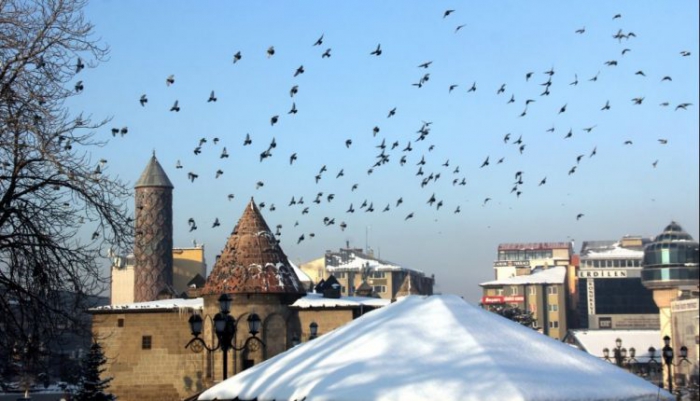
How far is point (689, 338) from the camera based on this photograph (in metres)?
91.4

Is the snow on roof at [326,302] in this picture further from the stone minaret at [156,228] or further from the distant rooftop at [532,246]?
the distant rooftop at [532,246]

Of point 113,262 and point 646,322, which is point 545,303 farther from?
point 113,262

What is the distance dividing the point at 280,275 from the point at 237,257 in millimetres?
1954

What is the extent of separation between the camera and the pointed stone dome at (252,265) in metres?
42.9

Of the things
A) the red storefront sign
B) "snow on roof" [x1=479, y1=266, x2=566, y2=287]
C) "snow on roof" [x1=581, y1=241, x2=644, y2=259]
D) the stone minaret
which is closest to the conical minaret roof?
the stone minaret

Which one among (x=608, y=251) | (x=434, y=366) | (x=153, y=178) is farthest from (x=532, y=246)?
(x=434, y=366)

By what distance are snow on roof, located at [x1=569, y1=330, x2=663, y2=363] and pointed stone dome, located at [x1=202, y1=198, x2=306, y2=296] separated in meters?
58.5

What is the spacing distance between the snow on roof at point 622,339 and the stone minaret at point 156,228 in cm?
3827

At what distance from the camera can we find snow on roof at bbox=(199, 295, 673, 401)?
44.6 feet

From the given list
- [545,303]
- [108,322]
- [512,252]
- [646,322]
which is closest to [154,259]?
[108,322]

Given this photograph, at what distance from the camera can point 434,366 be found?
46.9ft

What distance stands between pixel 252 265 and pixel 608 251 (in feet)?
388

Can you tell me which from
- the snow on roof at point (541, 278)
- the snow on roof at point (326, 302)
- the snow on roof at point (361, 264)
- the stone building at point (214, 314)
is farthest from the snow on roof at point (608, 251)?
the stone building at point (214, 314)

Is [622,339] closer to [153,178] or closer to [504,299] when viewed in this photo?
[504,299]
